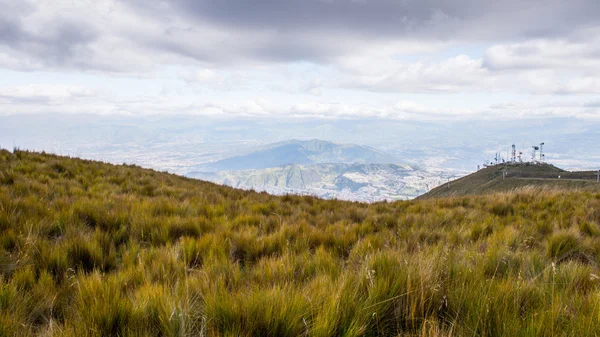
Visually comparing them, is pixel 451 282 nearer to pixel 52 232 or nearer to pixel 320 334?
pixel 320 334

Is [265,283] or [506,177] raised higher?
[506,177]

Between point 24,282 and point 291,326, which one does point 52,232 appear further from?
point 291,326

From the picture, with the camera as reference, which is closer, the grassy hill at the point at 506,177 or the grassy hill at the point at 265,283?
the grassy hill at the point at 265,283

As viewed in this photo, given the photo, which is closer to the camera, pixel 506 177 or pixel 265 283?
pixel 265 283

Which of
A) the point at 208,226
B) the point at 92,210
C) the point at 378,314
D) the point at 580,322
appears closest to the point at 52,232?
the point at 92,210

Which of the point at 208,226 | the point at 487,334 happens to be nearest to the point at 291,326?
the point at 487,334

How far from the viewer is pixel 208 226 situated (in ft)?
15.5

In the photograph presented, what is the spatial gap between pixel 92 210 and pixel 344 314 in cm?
452

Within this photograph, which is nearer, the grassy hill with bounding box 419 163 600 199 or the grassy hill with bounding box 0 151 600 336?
the grassy hill with bounding box 0 151 600 336

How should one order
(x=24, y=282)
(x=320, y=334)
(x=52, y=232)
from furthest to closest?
(x=52, y=232) → (x=24, y=282) → (x=320, y=334)

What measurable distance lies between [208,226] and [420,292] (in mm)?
3453

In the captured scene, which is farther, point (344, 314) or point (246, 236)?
point (246, 236)

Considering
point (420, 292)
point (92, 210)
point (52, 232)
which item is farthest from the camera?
point (92, 210)

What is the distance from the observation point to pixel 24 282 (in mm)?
2250
